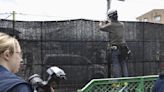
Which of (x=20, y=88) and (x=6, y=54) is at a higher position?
(x=6, y=54)

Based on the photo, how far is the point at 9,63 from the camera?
2598mm

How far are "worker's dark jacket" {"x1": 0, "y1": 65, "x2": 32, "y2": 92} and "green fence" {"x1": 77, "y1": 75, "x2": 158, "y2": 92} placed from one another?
424 cm

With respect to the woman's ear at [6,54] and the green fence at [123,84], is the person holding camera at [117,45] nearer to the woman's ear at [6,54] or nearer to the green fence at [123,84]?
the green fence at [123,84]

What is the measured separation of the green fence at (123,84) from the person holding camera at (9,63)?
4.11 meters

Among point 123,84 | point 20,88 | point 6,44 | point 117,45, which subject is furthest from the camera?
point 117,45

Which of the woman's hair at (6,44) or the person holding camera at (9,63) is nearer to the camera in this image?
the person holding camera at (9,63)

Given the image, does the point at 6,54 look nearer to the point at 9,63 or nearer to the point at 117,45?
the point at 9,63


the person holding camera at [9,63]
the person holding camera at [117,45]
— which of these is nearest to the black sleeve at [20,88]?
the person holding camera at [9,63]

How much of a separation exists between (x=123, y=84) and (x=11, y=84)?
485 centimetres

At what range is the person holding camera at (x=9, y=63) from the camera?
2.42 metres

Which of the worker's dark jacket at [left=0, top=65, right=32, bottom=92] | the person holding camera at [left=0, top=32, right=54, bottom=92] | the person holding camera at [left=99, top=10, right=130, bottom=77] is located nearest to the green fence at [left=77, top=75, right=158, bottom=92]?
the person holding camera at [left=99, top=10, right=130, bottom=77]

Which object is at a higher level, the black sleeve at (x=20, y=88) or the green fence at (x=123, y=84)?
the black sleeve at (x=20, y=88)

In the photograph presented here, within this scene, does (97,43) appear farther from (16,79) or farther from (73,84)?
(16,79)

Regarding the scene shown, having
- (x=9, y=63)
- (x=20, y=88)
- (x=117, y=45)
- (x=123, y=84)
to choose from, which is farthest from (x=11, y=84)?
(x=117, y=45)
